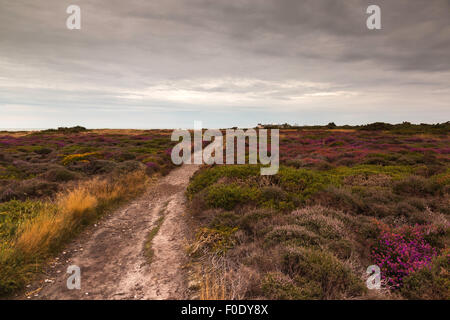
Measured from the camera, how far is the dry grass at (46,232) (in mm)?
5371

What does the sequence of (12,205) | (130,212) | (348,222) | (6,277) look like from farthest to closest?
(130,212) < (12,205) < (348,222) < (6,277)

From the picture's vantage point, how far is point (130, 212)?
10.8m

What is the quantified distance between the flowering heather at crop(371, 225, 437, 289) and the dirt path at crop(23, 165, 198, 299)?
4.79 meters

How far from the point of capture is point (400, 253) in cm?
562

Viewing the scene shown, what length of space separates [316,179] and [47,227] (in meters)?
11.3

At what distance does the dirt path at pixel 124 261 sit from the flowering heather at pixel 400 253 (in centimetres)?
479

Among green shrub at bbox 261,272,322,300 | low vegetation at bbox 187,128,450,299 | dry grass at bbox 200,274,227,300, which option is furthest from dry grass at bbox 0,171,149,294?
green shrub at bbox 261,272,322,300

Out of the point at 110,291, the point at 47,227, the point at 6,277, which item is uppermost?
the point at 47,227

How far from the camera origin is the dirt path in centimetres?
515
